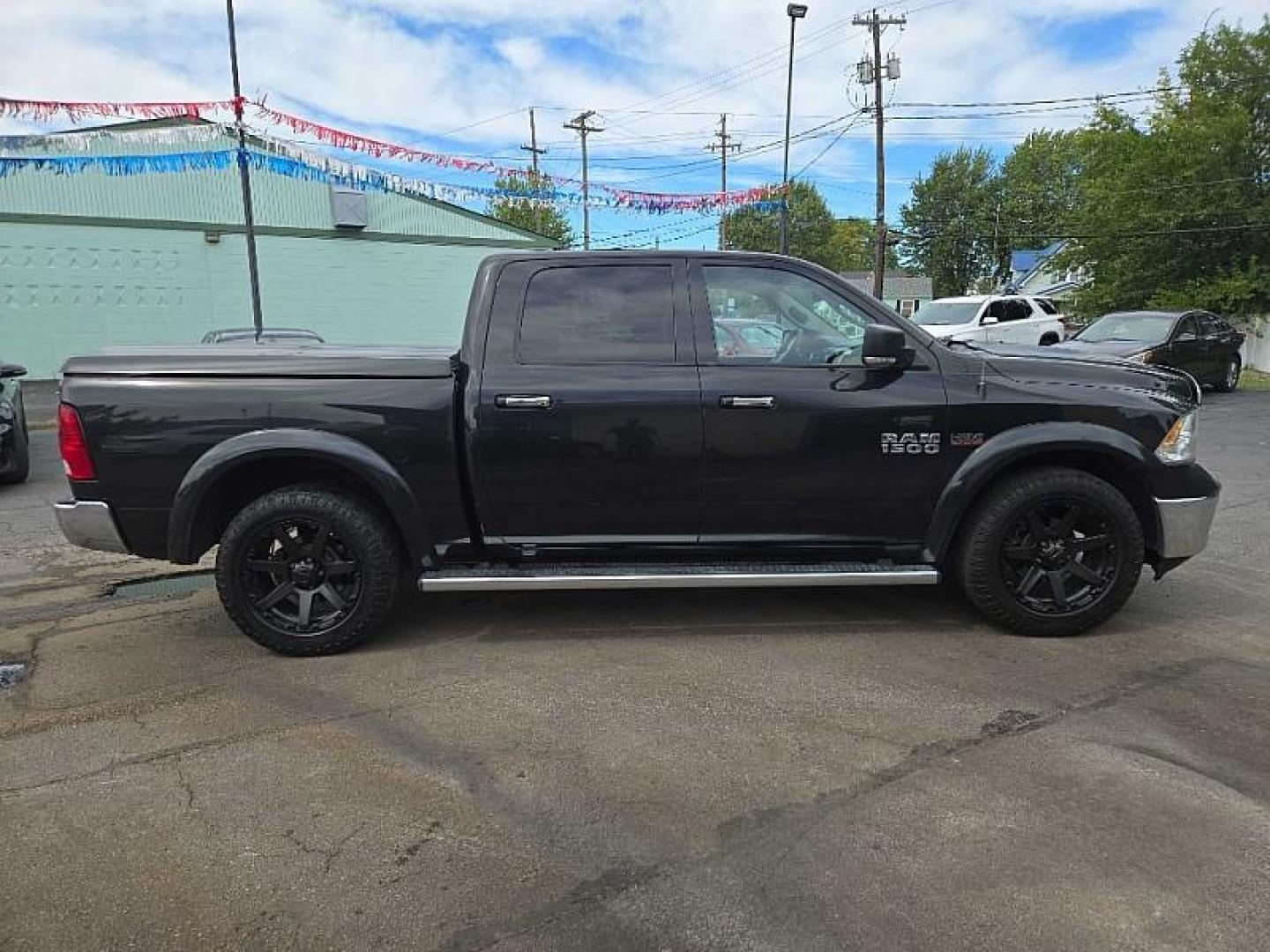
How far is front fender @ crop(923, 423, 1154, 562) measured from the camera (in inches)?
171

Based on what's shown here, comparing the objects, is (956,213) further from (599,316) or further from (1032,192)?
(599,316)

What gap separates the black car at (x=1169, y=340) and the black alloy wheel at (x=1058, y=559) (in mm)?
11199

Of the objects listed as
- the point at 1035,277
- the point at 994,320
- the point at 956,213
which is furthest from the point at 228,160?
the point at 956,213

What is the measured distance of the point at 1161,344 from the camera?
49.2ft

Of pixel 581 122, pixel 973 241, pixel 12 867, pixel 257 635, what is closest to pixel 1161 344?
pixel 257 635

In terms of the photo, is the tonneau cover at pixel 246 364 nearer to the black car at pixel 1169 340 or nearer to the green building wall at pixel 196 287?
the black car at pixel 1169 340

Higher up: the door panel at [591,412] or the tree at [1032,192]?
the tree at [1032,192]

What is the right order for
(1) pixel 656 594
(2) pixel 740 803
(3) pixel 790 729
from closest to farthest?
(2) pixel 740 803 < (3) pixel 790 729 < (1) pixel 656 594

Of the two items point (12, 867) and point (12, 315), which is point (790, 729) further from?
point (12, 315)

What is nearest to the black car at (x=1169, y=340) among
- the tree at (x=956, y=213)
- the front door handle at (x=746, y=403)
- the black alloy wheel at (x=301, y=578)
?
the front door handle at (x=746, y=403)

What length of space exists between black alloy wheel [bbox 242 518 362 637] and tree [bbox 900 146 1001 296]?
60.6 meters

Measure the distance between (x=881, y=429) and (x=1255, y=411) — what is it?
1345 cm

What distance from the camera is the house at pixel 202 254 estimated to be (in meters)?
21.0

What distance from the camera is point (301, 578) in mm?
4379
